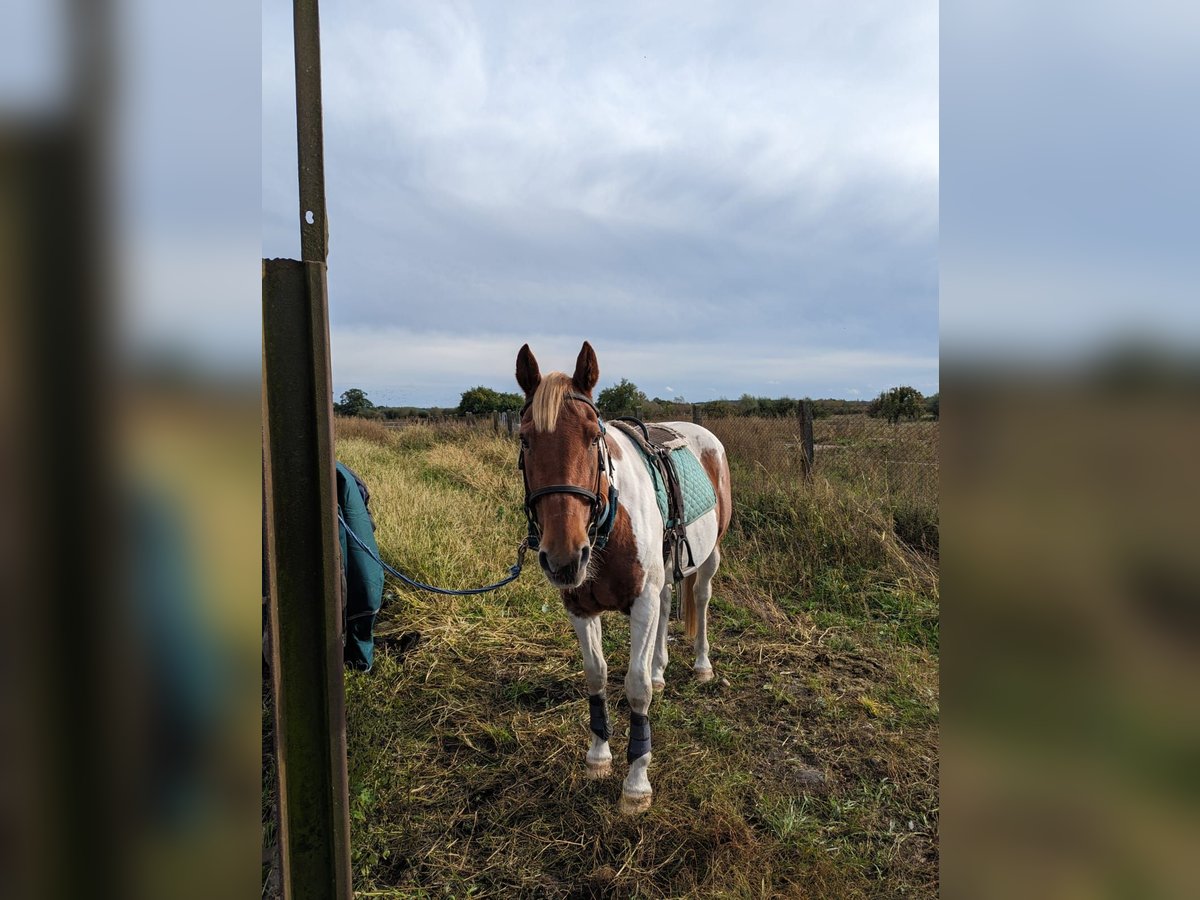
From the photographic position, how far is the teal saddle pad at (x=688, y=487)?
3145 mm

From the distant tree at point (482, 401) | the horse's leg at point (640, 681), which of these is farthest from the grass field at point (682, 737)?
the distant tree at point (482, 401)

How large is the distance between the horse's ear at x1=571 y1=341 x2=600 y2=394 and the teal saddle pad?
2.77 ft

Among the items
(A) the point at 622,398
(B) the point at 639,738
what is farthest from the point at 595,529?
(A) the point at 622,398

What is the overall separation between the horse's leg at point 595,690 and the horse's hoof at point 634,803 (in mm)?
247

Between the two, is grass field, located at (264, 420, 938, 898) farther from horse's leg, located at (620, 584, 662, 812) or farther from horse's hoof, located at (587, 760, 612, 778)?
horse's leg, located at (620, 584, 662, 812)

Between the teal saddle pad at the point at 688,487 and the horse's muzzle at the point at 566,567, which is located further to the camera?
the teal saddle pad at the point at 688,487

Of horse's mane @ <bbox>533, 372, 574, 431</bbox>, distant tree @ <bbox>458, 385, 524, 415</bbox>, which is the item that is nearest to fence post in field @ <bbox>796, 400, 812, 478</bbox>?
horse's mane @ <bbox>533, 372, 574, 431</bbox>

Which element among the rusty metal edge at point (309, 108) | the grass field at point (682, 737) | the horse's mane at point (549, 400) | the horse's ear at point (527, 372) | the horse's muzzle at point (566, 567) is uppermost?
the rusty metal edge at point (309, 108)

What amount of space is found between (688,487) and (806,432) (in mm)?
5223

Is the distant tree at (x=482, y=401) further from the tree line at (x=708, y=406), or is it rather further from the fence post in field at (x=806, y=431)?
the fence post in field at (x=806, y=431)
